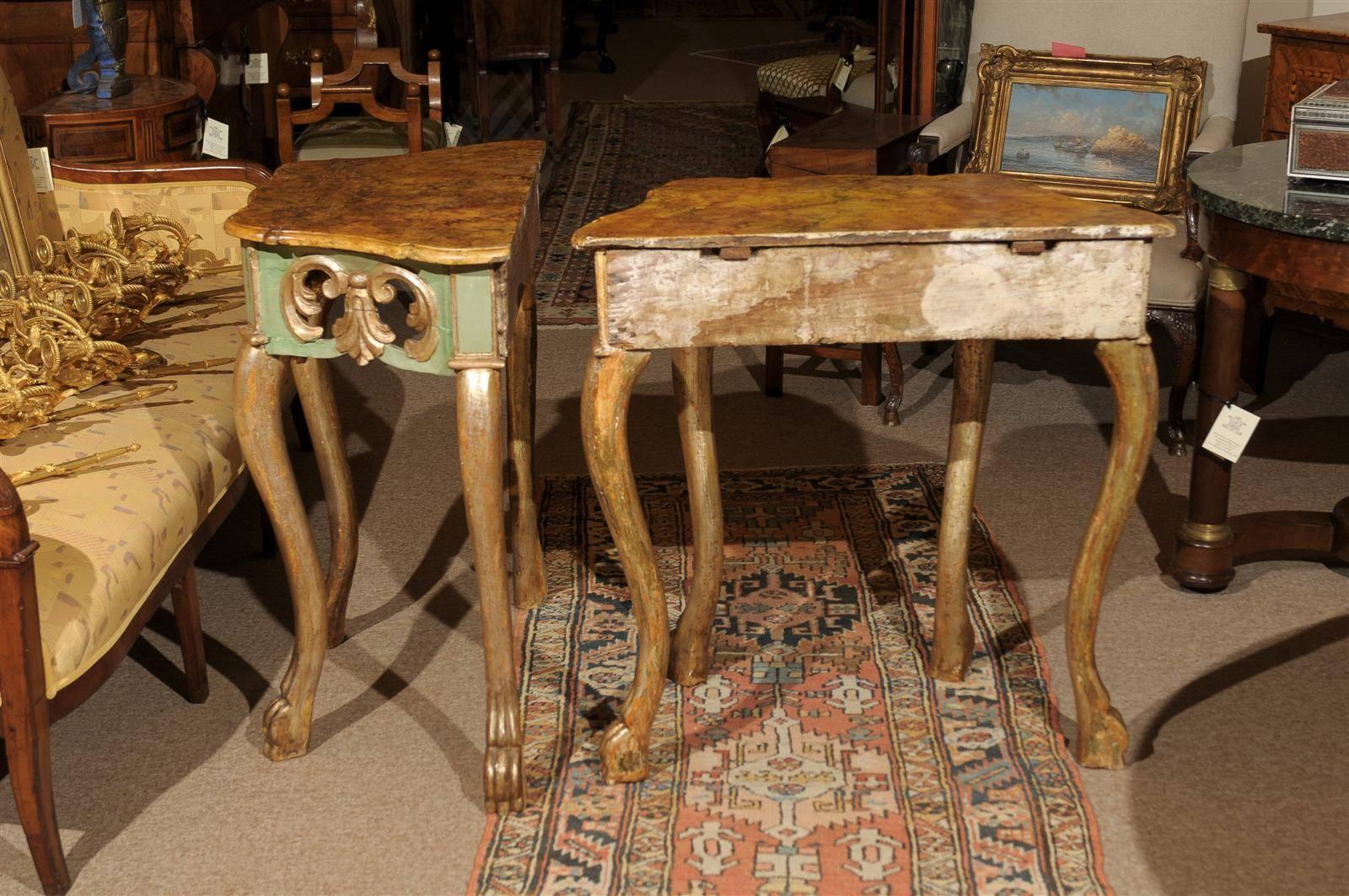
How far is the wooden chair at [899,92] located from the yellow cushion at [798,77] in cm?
138

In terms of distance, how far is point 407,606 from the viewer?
3469 mm

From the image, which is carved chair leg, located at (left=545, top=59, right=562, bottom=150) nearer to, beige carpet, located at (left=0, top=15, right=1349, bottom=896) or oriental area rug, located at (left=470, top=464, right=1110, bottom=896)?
beige carpet, located at (left=0, top=15, right=1349, bottom=896)

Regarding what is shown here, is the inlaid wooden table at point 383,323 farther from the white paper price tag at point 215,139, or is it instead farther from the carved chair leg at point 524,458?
the white paper price tag at point 215,139

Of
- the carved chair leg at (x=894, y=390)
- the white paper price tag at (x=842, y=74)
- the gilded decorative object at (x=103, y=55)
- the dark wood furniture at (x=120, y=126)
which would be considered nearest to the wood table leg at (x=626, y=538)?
the carved chair leg at (x=894, y=390)

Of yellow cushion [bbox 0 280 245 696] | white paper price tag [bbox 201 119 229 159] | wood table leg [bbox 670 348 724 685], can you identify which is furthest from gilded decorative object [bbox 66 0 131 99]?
wood table leg [bbox 670 348 724 685]

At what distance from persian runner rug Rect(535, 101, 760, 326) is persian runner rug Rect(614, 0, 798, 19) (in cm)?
409

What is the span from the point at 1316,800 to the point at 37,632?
2.22 meters

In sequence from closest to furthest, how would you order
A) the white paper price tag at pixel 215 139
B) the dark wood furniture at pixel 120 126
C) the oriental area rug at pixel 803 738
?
1. the oriental area rug at pixel 803 738
2. the dark wood furniture at pixel 120 126
3. the white paper price tag at pixel 215 139

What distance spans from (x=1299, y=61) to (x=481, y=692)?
3.19 m

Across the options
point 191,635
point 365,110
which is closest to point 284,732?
point 191,635

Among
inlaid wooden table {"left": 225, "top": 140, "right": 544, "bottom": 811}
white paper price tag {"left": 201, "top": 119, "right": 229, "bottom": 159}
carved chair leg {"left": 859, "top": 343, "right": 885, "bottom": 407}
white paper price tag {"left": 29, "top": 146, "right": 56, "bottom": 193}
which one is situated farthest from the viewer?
white paper price tag {"left": 201, "top": 119, "right": 229, "bottom": 159}

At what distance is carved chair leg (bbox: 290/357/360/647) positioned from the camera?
2.94 metres

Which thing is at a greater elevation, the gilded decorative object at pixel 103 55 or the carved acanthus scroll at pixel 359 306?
the gilded decorative object at pixel 103 55

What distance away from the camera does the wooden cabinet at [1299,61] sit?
174 inches
